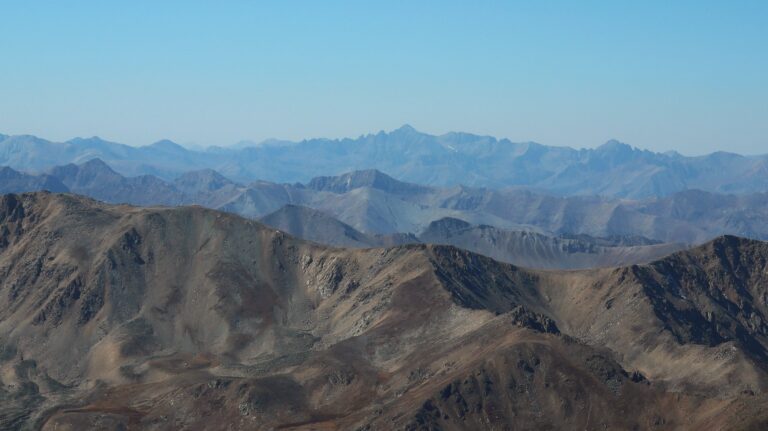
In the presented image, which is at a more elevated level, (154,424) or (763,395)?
(763,395)

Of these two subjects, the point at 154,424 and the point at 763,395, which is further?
the point at 154,424

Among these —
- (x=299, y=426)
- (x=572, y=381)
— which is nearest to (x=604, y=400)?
(x=572, y=381)

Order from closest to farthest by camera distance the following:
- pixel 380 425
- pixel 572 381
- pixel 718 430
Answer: pixel 718 430
pixel 380 425
pixel 572 381

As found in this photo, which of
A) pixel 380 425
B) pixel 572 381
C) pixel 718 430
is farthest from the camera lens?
pixel 572 381

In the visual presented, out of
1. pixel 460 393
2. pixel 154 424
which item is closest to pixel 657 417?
pixel 460 393

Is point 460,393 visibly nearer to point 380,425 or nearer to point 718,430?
point 380,425

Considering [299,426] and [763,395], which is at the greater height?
[763,395]

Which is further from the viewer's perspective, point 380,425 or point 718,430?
point 380,425

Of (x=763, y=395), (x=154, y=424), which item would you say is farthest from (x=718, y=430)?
(x=154, y=424)

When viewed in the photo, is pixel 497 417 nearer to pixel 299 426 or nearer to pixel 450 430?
pixel 450 430
